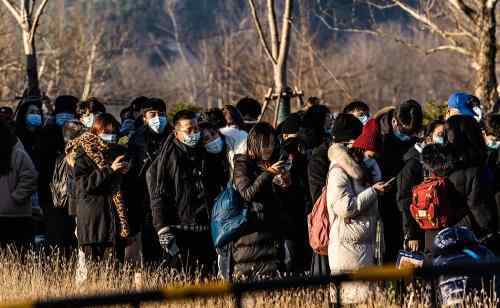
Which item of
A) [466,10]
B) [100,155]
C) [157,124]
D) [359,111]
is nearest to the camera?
[100,155]

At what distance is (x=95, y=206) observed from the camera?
477 inches

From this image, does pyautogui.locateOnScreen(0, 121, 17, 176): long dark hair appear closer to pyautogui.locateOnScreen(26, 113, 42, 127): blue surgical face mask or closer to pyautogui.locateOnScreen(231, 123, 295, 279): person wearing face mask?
pyautogui.locateOnScreen(231, 123, 295, 279): person wearing face mask

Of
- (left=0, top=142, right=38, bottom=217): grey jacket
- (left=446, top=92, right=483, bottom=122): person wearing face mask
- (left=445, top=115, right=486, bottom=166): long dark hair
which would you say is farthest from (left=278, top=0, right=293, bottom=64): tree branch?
(left=445, top=115, right=486, bottom=166): long dark hair

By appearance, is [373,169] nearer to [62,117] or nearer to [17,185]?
[17,185]

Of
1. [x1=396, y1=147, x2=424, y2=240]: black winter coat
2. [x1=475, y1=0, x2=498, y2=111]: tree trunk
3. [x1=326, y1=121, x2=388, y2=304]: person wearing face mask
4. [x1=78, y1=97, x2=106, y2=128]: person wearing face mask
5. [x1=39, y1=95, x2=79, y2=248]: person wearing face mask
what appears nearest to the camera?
[x1=326, y1=121, x2=388, y2=304]: person wearing face mask

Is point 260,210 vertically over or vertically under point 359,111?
under

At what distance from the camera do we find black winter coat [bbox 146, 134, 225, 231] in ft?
38.0

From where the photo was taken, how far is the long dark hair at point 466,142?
36.2ft

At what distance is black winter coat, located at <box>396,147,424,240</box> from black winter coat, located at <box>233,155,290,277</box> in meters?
1.32

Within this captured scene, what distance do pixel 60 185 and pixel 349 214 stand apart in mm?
4661

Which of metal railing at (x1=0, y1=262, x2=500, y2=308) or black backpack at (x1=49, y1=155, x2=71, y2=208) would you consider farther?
black backpack at (x1=49, y1=155, x2=71, y2=208)

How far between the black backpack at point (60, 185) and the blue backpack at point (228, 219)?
3095 millimetres

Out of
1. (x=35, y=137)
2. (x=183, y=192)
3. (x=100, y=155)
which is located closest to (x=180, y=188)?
(x=183, y=192)

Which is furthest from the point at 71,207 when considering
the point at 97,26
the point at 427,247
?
the point at 97,26
